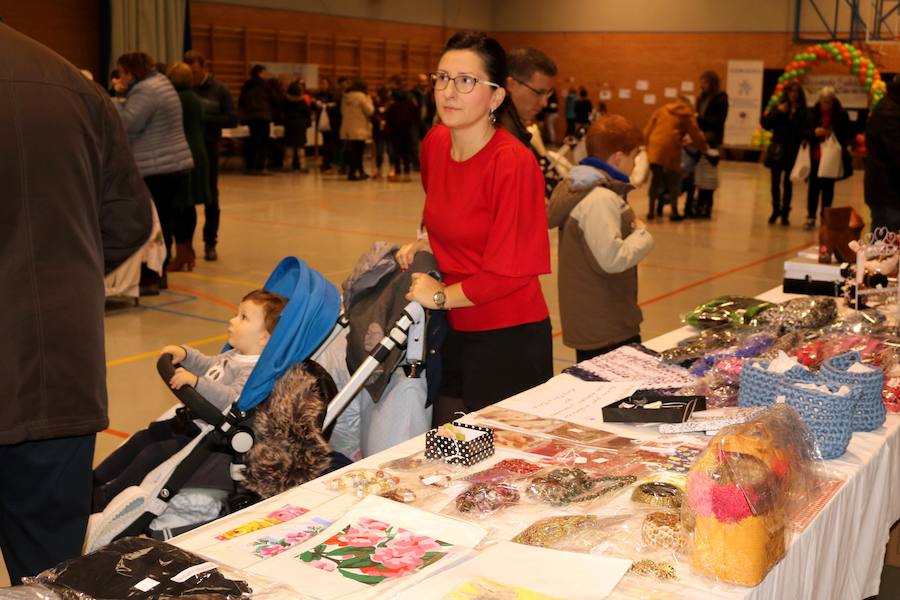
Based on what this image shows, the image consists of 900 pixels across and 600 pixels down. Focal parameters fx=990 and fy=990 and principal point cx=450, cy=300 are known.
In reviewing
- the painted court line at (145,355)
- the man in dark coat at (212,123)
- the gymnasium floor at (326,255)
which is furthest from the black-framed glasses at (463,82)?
the man in dark coat at (212,123)

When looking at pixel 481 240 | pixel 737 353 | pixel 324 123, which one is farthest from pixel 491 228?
pixel 324 123

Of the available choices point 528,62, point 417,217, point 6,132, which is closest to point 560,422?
point 6,132

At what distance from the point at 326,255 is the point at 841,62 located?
14.5 m

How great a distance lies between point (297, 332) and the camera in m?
2.83

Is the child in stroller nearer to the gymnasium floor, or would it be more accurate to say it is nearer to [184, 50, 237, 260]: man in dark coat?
the gymnasium floor

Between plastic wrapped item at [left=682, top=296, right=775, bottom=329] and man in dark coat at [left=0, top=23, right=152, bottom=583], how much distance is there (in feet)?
6.61

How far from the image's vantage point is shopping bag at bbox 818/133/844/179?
1084 cm

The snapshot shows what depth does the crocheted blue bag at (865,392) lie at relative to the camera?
7.76ft

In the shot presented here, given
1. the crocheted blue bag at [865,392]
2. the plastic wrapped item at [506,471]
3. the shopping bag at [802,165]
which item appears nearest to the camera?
the plastic wrapped item at [506,471]

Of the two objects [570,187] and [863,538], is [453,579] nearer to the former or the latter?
[863,538]

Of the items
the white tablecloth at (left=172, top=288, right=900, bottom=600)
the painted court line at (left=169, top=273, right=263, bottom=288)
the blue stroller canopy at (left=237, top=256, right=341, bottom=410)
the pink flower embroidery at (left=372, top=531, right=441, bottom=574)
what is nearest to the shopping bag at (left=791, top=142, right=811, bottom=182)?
the painted court line at (left=169, top=273, right=263, bottom=288)

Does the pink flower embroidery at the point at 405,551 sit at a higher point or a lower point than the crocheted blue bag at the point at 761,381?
lower

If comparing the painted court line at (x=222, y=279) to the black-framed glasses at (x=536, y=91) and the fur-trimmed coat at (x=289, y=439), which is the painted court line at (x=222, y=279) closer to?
the black-framed glasses at (x=536, y=91)

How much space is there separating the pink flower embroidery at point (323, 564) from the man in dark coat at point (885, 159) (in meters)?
5.42
